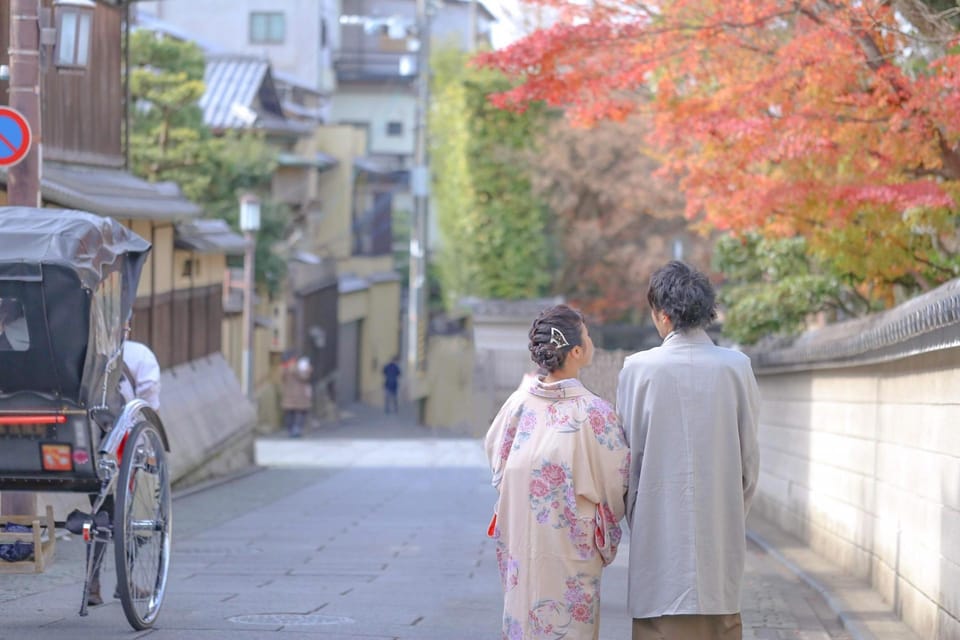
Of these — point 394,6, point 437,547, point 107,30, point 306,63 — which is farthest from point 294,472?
point 394,6

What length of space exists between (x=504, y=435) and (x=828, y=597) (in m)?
4.57

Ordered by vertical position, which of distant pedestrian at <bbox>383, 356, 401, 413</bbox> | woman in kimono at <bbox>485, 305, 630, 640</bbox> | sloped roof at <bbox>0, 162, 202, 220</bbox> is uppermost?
sloped roof at <bbox>0, 162, 202, 220</bbox>

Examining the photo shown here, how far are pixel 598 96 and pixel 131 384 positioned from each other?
215 inches

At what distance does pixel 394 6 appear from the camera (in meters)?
55.5

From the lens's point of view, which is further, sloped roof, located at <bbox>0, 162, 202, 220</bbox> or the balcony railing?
the balcony railing

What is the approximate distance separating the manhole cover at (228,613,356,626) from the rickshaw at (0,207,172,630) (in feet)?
1.97

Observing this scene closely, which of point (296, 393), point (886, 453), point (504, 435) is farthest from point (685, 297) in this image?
point (296, 393)

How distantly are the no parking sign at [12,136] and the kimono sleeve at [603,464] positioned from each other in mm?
5811

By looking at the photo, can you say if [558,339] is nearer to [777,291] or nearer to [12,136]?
[12,136]

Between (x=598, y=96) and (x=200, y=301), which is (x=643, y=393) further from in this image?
(x=200, y=301)

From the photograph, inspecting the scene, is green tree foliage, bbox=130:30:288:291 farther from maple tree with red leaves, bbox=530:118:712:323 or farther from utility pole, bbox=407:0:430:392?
maple tree with red leaves, bbox=530:118:712:323

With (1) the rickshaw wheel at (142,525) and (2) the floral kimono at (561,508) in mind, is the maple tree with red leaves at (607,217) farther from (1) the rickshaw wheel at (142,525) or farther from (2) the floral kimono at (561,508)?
(2) the floral kimono at (561,508)

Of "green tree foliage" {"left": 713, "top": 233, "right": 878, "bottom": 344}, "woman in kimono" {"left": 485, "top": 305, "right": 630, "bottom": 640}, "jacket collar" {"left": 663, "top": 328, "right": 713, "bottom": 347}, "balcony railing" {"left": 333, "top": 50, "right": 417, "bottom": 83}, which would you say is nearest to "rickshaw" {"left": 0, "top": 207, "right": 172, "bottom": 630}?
"woman in kimono" {"left": 485, "top": 305, "right": 630, "bottom": 640}

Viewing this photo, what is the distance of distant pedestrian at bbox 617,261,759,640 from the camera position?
5152 mm
